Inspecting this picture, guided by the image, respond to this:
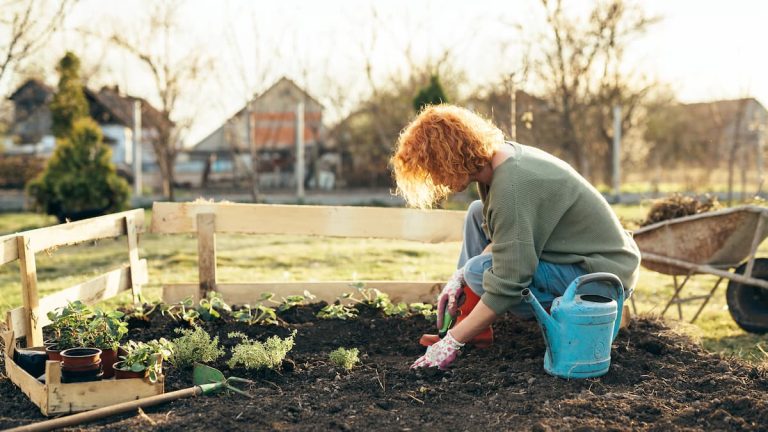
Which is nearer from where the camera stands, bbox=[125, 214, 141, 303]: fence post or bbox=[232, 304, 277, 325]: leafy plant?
bbox=[232, 304, 277, 325]: leafy plant

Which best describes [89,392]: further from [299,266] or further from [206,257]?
[299,266]

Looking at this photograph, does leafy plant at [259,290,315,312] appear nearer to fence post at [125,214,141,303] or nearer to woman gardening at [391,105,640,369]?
fence post at [125,214,141,303]

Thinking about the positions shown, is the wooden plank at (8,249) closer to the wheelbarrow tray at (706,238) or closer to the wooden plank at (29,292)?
the wooden plank at (29,292)

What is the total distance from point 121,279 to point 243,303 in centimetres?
71

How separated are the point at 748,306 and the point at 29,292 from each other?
4135mm

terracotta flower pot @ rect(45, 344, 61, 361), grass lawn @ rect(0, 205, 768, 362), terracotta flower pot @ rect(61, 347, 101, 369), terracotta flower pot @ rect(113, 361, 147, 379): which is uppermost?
terracotta flower pot @ rect(61, 347, 101, 369)

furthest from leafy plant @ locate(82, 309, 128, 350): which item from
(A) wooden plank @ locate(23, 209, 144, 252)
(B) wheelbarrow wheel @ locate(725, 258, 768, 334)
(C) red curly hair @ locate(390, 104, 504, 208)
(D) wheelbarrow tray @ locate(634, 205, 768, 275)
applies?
(B) wheelbarrow wheel @ locate(725, 258, 768, 334)

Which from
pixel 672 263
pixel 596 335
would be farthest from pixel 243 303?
pixel 672 263

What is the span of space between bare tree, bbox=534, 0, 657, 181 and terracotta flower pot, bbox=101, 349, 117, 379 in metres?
16.2

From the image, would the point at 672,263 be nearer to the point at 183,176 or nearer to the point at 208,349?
the point at 208,349

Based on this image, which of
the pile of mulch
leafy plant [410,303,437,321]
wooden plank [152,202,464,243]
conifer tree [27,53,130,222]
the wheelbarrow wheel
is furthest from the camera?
conifer tree [27,53,130,222]

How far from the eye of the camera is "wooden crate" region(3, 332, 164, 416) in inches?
109

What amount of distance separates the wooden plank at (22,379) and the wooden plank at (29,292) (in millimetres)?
247

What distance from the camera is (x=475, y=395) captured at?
118 inches
